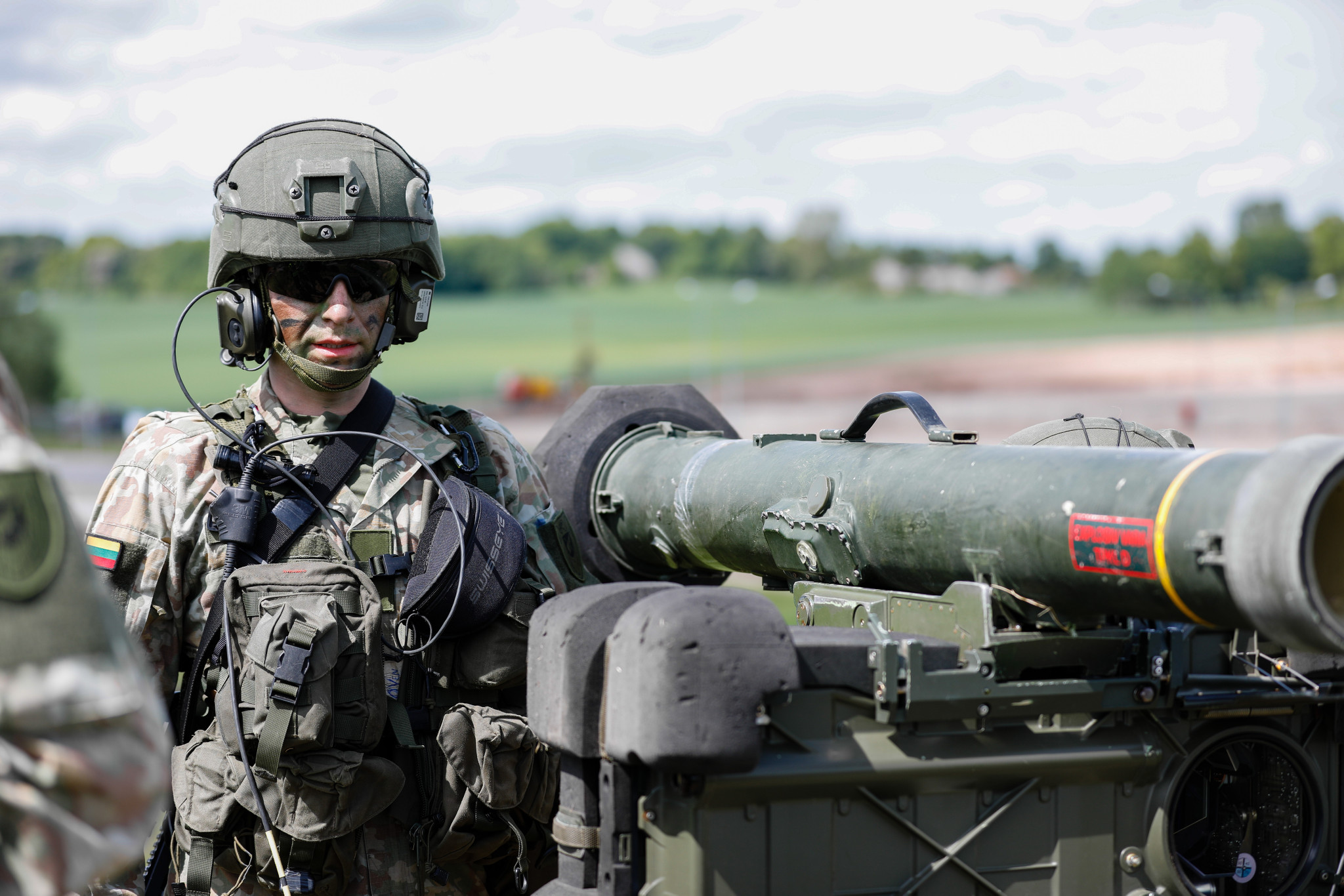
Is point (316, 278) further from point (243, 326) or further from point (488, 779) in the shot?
point (488, 779)

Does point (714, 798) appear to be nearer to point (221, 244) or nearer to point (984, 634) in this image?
point (984, 634)

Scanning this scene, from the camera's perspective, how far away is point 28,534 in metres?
1.86

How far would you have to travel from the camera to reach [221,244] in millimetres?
4180

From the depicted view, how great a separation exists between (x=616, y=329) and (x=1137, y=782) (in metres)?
82.9

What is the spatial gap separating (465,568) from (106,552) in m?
0.96

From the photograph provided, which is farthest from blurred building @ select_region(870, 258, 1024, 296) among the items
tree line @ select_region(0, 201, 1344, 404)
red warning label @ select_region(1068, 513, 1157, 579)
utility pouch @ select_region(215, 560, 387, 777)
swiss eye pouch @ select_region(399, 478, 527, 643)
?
red warning label @ select_region(1068, 513, 1157, 579)

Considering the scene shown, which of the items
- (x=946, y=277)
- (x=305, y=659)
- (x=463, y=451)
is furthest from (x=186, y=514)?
(x=946, y=277)

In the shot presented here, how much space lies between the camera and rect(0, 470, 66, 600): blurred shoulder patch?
183 centimetres

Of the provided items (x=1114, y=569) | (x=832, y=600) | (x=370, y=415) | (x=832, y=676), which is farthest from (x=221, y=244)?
(x=1114, y=569)

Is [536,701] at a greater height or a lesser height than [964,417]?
greater

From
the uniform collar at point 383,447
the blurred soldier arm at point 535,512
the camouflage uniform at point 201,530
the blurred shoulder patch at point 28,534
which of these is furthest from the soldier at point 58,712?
the blurred soldier arm at point 535,512

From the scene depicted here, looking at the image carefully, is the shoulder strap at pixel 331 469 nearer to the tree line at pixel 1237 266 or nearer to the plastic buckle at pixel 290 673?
the plastic buckle at pixel 290 673

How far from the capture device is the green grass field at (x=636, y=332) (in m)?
74.8

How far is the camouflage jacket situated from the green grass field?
212 ft
